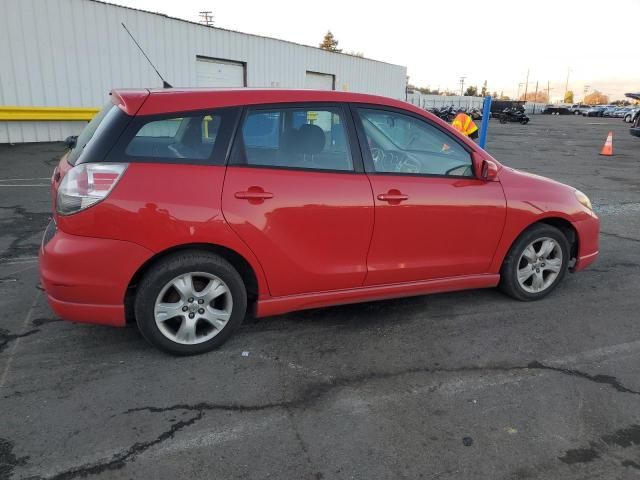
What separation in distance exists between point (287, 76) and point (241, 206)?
781 inches

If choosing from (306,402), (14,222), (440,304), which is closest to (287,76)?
(14,222)

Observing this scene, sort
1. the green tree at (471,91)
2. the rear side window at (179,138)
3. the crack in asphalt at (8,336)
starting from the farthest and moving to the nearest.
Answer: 1. the green tree at (471,91)
2. the crack in asphalt at (8,336)
3. the rear side window at (179,138)

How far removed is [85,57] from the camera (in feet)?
50.0

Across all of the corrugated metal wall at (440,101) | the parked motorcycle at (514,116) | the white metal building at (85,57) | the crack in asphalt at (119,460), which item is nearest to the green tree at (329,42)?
the corrugated metal wall at (440,101)

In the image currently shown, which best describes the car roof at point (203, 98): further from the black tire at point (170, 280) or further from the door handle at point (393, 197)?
the black tire at point (170, 280)

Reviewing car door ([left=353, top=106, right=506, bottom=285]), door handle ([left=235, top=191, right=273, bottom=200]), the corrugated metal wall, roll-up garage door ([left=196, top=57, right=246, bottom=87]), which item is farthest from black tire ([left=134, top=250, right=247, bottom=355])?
the corrugated metal wall

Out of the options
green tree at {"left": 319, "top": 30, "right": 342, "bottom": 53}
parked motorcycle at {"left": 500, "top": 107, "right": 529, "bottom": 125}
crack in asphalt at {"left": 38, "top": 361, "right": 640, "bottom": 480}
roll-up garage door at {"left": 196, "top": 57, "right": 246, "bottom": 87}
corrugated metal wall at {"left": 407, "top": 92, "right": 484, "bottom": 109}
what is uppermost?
green tree at {"left": 319, "top": 30, "right": 342, "bottom": 53}

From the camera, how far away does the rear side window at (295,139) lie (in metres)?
3.26

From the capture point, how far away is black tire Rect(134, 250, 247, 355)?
10.1 ft

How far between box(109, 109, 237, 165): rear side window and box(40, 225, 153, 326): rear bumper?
0.56 meters

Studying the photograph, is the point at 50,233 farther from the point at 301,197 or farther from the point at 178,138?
the point at 301,197

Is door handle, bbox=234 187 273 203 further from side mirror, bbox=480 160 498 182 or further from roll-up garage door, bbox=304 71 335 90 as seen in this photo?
roll-up garage door, bbox=304 71 335 90

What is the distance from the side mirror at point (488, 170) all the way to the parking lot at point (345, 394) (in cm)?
114

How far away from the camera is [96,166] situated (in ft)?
9.64
